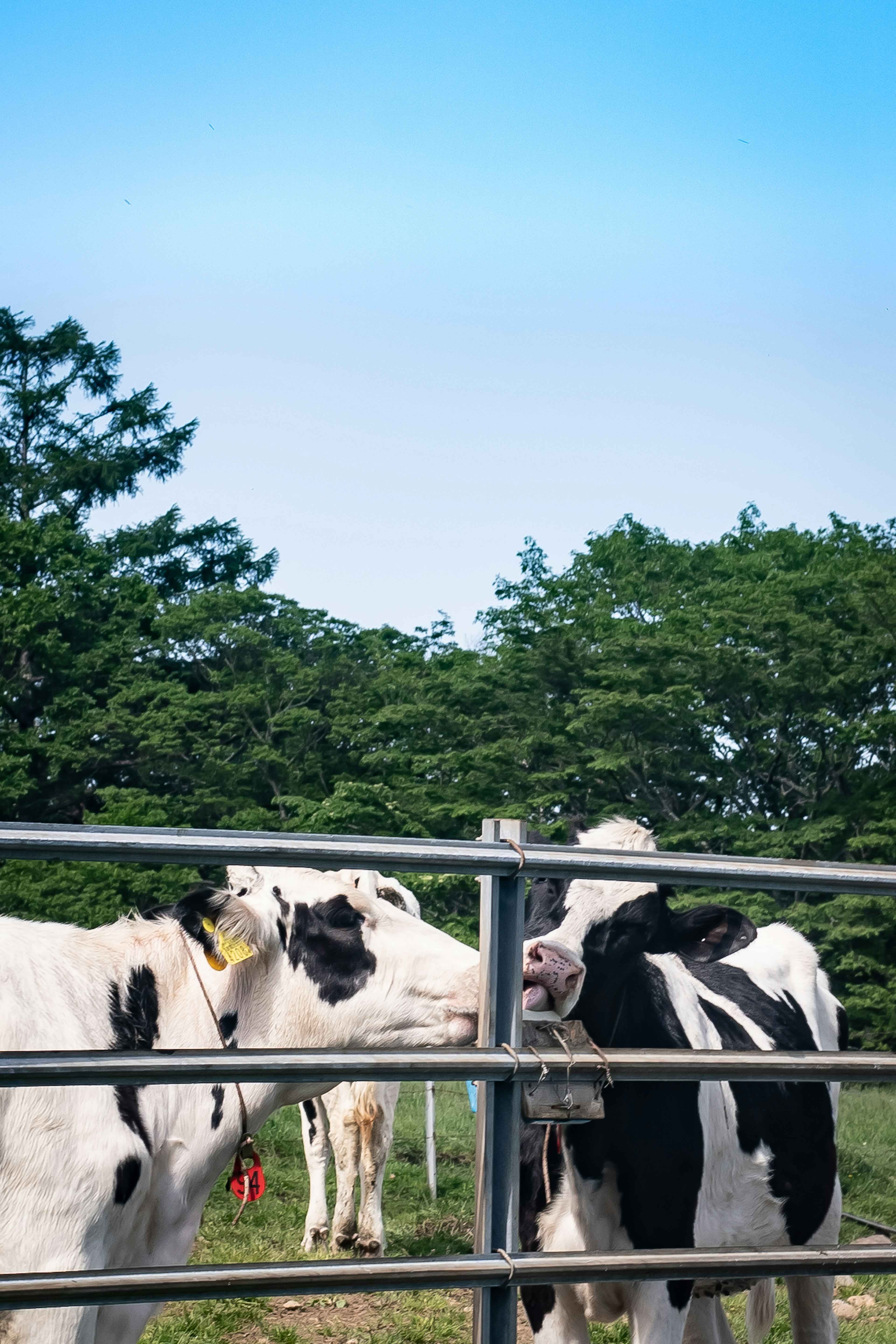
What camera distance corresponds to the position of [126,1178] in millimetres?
2842

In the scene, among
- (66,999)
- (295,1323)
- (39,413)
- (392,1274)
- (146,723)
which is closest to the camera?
(392,1274)

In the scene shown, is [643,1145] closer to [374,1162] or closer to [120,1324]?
[120,1324]

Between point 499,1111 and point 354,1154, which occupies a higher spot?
point 499,1111

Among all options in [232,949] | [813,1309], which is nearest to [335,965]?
[232,949]

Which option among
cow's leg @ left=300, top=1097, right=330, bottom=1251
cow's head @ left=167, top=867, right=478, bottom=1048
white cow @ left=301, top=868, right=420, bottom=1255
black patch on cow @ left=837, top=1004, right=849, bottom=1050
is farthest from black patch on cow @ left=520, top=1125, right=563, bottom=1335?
cow's leg @ left=300, top=1097, right=330, bottom=1251

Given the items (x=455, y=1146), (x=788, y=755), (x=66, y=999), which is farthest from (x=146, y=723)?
(x=66, y=999)

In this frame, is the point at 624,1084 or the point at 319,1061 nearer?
the point at 319,1061

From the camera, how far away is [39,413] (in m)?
30.6

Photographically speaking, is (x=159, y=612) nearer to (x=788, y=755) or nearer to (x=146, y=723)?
(x=146, y=723)

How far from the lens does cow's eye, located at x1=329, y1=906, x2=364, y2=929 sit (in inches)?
134

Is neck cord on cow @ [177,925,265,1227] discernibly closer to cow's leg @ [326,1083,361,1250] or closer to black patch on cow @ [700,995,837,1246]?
black patch on cow @ [700,995,837,1246]

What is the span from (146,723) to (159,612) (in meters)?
3.70

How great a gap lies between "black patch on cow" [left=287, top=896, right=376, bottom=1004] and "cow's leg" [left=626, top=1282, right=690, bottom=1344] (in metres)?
1.02

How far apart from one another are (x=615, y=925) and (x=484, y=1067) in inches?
59.2
